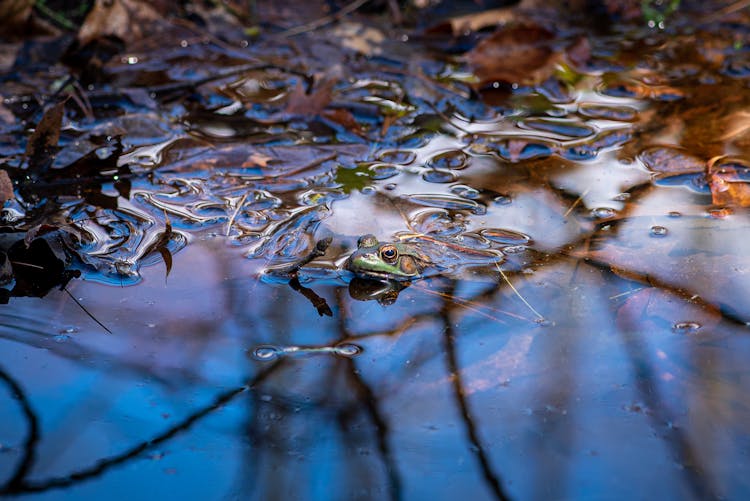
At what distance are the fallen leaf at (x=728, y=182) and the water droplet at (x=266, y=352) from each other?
1.96m

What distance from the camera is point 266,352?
220 cm

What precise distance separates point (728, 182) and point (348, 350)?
192cm

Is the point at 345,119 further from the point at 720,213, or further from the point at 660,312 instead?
the point at 660,312

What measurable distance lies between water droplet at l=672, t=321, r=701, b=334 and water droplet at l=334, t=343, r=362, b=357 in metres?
1.02

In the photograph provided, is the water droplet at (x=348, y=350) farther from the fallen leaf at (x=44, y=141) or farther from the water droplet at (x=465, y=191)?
the fallen leaf at (x=44, y=141)

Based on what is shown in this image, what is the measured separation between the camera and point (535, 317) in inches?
92.3

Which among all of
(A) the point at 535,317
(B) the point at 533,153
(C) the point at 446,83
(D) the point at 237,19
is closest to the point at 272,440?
(A) the point at 535,317

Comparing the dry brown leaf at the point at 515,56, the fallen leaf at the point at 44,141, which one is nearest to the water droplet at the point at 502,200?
the dry brown leaf at the point at 515,56

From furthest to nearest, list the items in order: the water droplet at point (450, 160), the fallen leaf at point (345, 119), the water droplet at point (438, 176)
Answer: the fallen leaf at point (345, 119)
the water droplet at point (450, 160)
the water droplet at point (438, 176)

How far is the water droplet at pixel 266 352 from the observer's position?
2.18 metres

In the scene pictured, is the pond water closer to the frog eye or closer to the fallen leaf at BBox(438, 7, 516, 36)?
the frog eye

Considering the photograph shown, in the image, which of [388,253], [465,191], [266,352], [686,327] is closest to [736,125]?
[465,191]

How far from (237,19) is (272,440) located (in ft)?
12.9

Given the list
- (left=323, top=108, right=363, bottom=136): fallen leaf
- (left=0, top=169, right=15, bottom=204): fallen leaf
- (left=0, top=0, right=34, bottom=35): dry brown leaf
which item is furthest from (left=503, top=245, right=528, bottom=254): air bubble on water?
(left=0, top=0, right=34, bottom=35): dry brown leaf
